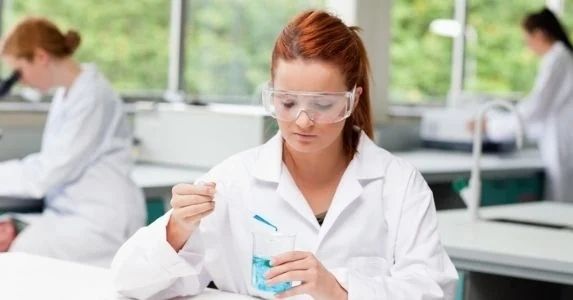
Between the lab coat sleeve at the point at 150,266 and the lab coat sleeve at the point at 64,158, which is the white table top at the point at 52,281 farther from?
the lab coat sleeve at the point at 64,158

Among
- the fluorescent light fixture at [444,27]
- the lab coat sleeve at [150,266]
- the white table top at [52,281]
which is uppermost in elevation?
the fluorescent light fixture at [444,27]

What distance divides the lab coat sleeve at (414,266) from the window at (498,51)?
5655 millimetres

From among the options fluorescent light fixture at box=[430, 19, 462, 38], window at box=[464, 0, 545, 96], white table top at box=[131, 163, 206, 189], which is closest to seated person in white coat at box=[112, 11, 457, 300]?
white table top at box=[131, 163, 206, 189]

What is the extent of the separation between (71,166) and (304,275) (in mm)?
1978

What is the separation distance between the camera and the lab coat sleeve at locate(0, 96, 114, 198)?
3861 mm

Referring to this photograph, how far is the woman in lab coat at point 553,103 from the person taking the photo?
6.41m

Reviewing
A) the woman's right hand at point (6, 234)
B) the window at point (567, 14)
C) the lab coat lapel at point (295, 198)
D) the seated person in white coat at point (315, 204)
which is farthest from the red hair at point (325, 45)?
the window at point (567, 14)

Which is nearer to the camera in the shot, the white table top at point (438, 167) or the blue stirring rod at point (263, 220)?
the blue stirring rod at point (263, 220)

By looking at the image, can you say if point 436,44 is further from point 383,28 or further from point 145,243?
point 145,243

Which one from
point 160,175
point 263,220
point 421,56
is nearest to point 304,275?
point 263,220

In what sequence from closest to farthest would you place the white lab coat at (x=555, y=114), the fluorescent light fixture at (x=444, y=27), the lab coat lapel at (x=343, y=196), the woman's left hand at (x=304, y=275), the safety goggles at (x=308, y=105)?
the woman's left hand at (x=304, y=275) → the safety goggles at (x=308, y=105) → the lab coat lapel at (x=343, y=196) → the white lab coat at (x=555, y=114) → the fluorescent light fixture at (x=444, y=27)

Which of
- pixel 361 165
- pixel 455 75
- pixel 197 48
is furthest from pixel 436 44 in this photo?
pixel 361 165

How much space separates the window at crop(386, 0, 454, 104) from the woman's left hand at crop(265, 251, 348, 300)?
18.4 ft

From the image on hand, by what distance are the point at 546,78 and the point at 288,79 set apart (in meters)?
4.40
